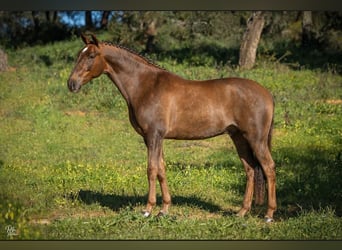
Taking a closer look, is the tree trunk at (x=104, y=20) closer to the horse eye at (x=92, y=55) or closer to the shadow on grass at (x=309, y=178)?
the shadow on grass at (x=309, y=178)

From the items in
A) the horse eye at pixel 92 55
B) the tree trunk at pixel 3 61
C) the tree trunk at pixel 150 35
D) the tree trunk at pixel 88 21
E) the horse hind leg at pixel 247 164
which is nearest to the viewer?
the horse eye at pixel 92 55

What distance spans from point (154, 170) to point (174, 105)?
690 millimetres

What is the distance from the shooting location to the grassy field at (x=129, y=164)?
5.80m

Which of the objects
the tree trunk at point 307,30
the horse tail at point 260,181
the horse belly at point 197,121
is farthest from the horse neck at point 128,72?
the tree trunk at point 307,30

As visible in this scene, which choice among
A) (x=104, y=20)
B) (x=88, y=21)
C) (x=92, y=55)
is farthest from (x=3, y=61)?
(x=92, y=55)

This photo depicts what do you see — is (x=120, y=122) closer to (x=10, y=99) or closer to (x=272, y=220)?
(x=10, y=99)

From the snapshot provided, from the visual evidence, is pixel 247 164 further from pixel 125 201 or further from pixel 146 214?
pixel 125 201

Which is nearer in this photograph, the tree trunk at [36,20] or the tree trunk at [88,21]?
the tree trunk at [36,20]

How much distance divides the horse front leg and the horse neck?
53 centimetres

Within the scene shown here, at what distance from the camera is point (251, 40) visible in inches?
464

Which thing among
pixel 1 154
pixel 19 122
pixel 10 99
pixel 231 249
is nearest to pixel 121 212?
pixel 231 249

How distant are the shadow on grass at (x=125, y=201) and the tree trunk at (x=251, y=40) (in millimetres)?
5065

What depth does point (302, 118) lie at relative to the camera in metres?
10.1

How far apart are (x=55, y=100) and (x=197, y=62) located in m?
2.85
